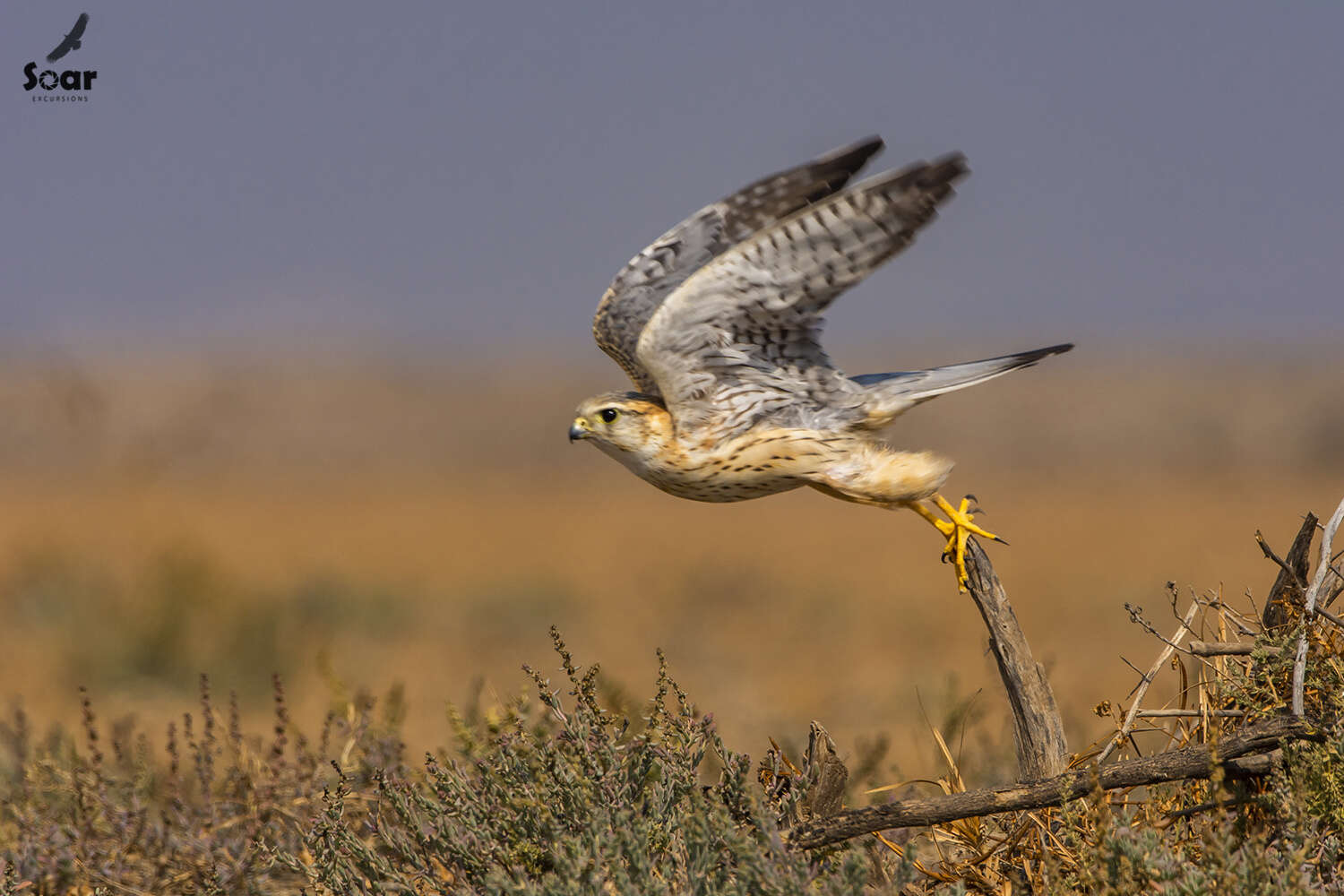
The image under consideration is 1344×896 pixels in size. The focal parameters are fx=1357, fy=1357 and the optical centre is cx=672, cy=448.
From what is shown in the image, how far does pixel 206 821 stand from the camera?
482cm

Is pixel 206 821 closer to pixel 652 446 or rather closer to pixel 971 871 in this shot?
pixel 652 446

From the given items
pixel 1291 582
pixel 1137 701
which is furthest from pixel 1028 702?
pixel 1291 582

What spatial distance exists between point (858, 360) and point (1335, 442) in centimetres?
4041

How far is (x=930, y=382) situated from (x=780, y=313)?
25.6 inches

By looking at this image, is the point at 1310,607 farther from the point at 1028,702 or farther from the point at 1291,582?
the point at 1028,702

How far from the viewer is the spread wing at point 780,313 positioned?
4309mm

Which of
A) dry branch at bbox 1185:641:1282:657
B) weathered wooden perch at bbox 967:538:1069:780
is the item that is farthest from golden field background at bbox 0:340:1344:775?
dry branch at bbox 1185:641:1282:657

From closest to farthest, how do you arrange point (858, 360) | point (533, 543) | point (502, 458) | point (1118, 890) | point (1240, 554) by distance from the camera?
point (1118, 890) < point (1240, 554) < point (533, 543) < point (502, 458) < point (858, 360)

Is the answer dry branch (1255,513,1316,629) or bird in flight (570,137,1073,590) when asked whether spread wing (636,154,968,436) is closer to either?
bird in flight (570,137,1073,590)

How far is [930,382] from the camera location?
4863 mm

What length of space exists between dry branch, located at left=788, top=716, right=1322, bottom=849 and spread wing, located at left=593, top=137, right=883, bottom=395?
86.7 inches

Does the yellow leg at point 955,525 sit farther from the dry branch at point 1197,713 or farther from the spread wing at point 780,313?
the dry branch at point 1197,713

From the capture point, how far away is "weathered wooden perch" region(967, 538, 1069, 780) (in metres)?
3.88

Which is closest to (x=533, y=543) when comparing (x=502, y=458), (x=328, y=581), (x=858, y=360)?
(x=328, y=581)
